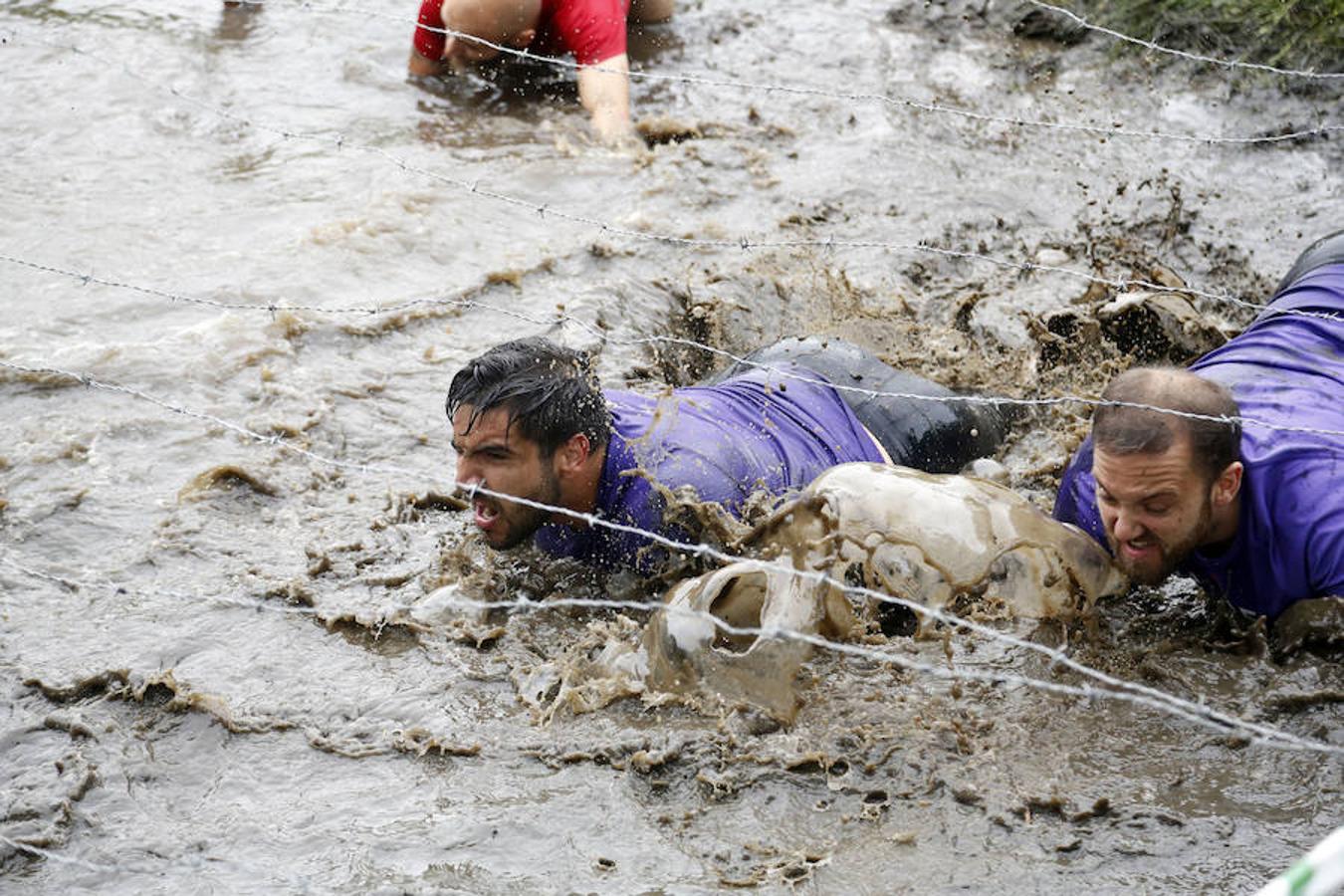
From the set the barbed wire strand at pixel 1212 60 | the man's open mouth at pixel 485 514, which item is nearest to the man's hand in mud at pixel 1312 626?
the man's open mouth at pixel 485 514

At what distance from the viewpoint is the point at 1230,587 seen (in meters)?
4.40

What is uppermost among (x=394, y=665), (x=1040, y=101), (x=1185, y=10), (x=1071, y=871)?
Result: (x=1185, y=10)

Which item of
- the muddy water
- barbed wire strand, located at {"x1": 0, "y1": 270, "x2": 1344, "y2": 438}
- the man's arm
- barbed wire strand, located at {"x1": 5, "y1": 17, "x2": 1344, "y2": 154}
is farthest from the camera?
the man's arm

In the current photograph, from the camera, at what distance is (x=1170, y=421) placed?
416 cm

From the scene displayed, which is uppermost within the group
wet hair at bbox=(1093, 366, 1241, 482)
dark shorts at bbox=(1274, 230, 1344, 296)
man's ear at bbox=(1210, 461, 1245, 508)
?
dark shorts at bbox=(1274, 230, 1344, 296)

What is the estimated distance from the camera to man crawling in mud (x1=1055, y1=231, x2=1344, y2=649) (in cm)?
412

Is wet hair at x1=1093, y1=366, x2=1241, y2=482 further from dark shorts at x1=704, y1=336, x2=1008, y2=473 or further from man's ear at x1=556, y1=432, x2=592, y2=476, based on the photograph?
man's ear at x1=556, y1=432, x2=592, y2=476

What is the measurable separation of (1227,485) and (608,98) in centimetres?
502

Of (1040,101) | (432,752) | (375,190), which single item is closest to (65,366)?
(375,190)

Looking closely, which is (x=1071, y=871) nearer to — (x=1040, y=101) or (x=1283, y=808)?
(x=1283, y=808)

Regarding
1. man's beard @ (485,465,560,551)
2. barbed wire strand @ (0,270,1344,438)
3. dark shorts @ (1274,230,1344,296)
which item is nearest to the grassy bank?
dark shorts @ (1274,230,1344,296)

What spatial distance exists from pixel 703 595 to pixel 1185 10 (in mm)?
6458

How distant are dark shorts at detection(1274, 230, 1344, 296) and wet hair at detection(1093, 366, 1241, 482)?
1326 millimetres

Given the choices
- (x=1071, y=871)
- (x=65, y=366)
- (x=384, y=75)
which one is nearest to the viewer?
(x=1071, y=871)
